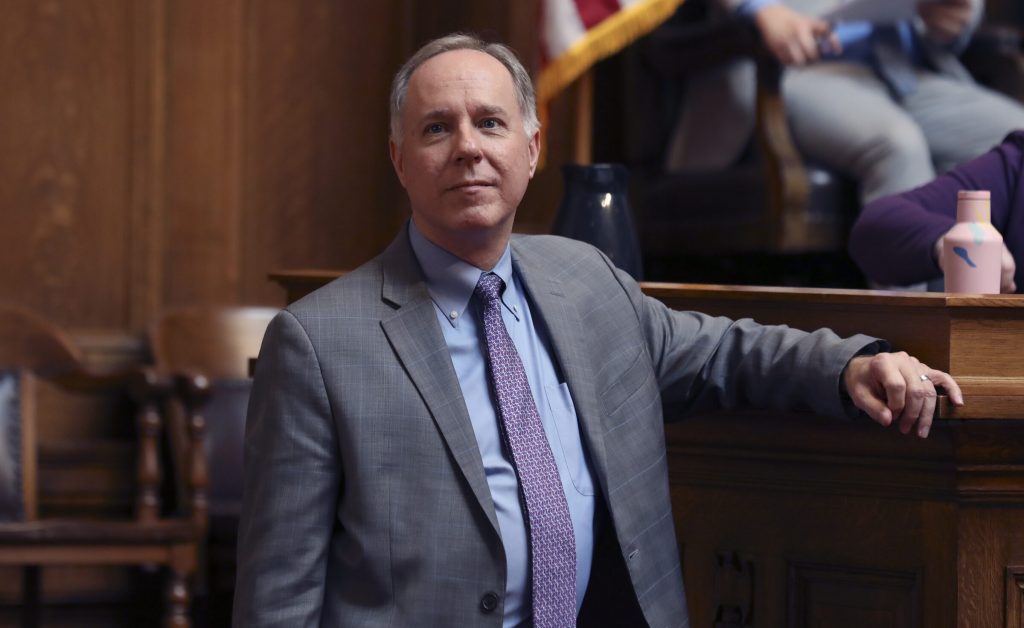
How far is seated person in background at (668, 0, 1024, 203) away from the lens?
3695mm

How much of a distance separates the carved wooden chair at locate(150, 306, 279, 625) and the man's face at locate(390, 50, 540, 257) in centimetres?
200

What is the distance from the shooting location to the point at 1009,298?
1.84 m

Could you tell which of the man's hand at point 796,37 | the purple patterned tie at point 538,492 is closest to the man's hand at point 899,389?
the purple patterned tie at point 538,492

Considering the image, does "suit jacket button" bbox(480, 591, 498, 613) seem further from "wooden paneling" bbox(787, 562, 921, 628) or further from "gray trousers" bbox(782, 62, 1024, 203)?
"gray trousers" bbox(782, 62, 1024, 203)

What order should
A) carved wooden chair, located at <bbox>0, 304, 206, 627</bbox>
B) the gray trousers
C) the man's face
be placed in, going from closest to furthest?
the man's face → carved wooden chair, located at <bbox>0, 304, 206, 627</bbox> → the gray trousers

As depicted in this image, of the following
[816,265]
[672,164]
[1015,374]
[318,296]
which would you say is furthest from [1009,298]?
[672,164]

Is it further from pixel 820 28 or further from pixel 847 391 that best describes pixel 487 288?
pixel 820 28

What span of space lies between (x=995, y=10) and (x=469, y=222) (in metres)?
4.30

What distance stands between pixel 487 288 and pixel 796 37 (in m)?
2.15

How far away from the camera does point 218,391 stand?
4133 millimetres

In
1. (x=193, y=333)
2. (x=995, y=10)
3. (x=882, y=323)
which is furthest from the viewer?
(x=995, y=10)

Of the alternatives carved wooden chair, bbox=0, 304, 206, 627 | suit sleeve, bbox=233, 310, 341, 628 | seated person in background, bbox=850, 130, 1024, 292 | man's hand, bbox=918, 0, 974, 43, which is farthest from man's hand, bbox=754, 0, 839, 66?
suit sleeve, bbox=233, 310, 341, 628

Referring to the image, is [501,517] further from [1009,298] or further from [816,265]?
[816,265]

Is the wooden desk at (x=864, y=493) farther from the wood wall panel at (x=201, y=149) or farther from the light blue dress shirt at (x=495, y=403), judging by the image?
the wood wall panel at (x=201, y=149)
